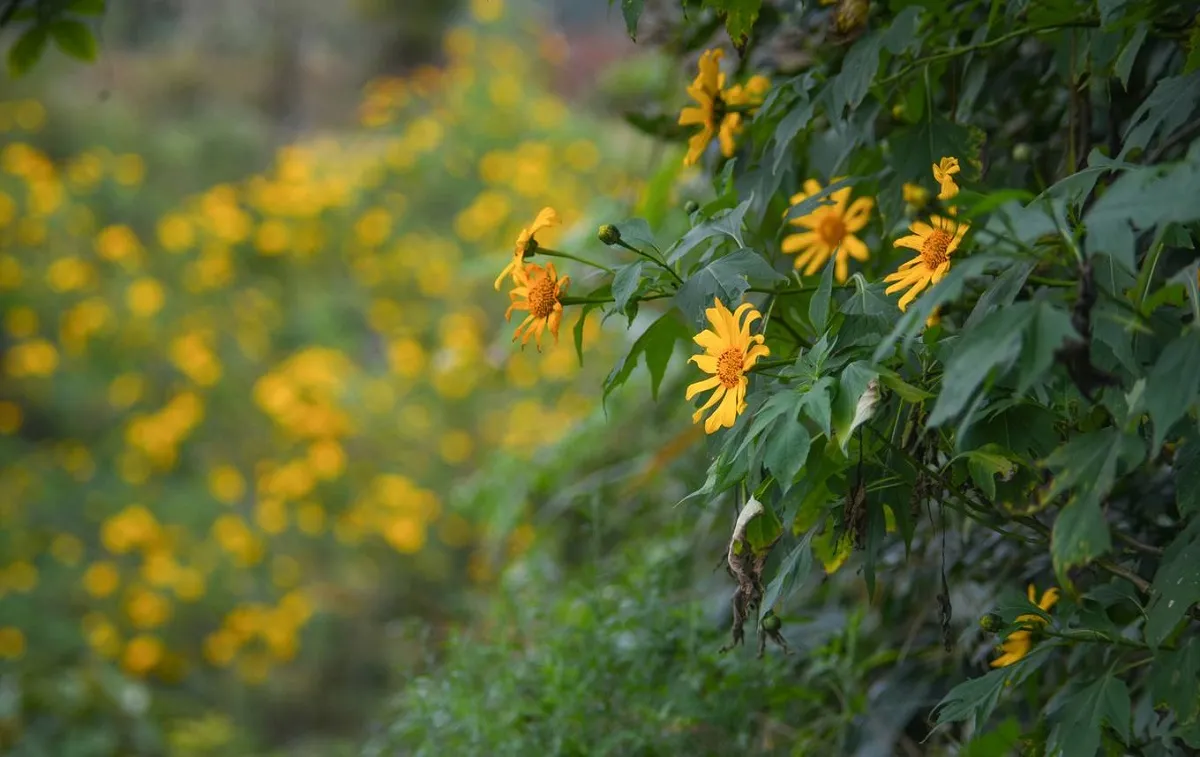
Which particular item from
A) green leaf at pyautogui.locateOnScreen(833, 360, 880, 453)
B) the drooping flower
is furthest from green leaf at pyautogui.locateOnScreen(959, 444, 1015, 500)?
the drooping flower

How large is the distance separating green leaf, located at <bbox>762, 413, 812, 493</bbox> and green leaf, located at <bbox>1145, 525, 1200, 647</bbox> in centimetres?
26

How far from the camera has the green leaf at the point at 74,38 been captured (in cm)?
130

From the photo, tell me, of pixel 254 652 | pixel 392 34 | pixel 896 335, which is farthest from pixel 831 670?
pixel 392 34

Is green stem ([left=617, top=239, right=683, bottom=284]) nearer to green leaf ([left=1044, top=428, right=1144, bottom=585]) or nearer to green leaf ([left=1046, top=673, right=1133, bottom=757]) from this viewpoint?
green leaf ([left=1044, top=428, right=1144, bottom=585])

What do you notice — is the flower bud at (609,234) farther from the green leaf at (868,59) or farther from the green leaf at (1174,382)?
the green leaf at (1174,382)

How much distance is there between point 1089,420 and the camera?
82 cm

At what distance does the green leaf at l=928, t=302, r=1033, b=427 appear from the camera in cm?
57

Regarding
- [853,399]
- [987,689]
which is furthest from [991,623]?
[853,399]

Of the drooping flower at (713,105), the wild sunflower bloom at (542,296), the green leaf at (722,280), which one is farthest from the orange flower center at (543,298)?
the drooping flower at (713,105)

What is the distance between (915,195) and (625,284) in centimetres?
30

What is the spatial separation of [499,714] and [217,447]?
2.23 meters

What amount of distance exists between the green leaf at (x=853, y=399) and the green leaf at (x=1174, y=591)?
23 centimetres

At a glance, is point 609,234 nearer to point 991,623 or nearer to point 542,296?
point 542,296

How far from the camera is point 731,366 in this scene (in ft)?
2.56
